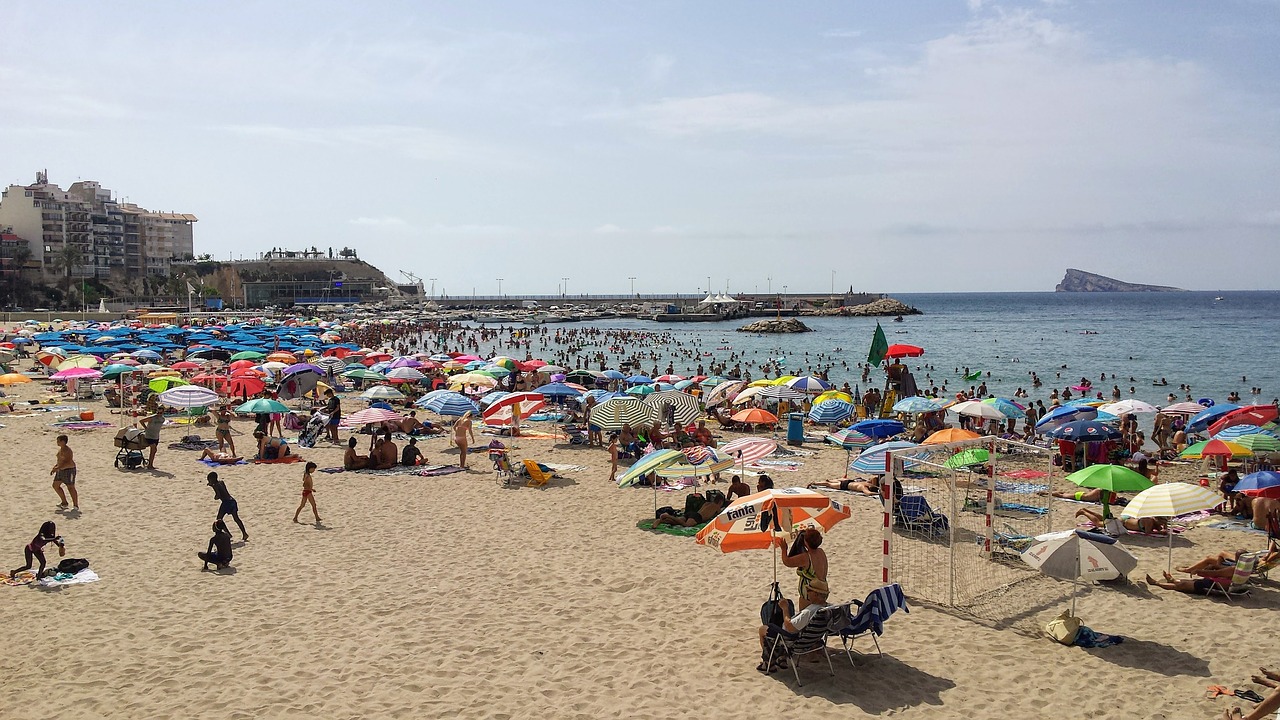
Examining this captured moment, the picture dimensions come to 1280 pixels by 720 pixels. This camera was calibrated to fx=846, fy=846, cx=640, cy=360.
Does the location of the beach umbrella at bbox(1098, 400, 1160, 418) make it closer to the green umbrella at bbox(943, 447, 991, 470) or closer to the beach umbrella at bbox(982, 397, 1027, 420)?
the beach umbrella at bbox(982, 397, 1027, 420)

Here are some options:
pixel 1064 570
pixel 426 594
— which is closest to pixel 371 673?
pixel 426 594

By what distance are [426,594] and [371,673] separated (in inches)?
75.9

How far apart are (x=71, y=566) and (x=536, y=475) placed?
22.2 ft

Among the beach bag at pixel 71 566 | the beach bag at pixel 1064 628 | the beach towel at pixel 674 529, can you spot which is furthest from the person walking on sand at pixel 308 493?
the beach bag at pixel 1064 628

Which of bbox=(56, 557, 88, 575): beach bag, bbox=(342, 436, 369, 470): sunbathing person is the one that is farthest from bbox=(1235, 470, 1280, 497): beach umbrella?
bbox=(342, 436, 369, 470): sunbathing person

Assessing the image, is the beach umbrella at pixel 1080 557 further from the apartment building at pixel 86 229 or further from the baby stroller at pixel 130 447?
the apartment building at pixel 86 229

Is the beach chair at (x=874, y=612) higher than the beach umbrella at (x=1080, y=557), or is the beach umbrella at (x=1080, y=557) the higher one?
the beach umbrella at (x=1080, y=557)

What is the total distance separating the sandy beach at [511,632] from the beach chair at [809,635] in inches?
8.0

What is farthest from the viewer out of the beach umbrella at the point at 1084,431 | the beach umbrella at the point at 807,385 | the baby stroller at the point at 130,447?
the beach umbrella at the point at 807,385

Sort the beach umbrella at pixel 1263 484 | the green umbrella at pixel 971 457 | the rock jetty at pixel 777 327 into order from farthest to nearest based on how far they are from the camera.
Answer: the rock jetty at pixel 777 327 < the green umbrella at pixel 971 457 < the beach umbrella at pixel 1263 484

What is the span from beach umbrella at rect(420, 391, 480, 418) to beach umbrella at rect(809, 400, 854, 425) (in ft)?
22.9

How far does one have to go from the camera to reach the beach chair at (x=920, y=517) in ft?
35.4

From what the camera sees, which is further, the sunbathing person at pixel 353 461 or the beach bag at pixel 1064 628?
the sunbathing person at pixel 353 461

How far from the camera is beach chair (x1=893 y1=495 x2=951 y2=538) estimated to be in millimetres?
10805
